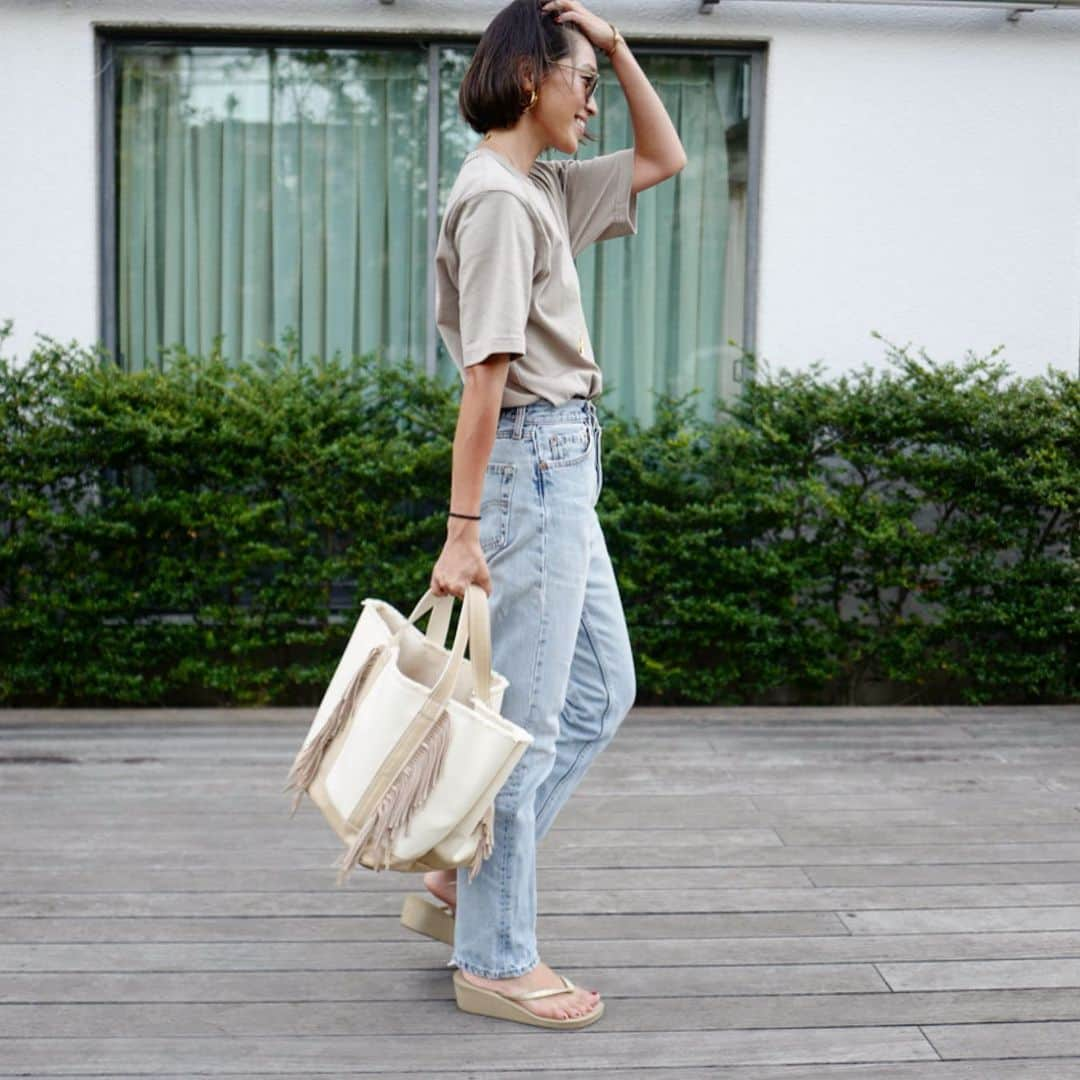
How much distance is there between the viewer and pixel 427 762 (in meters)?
2.31

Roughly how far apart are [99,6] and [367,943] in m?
3.87

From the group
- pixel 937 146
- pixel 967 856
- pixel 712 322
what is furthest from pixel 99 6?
pixel 967 856

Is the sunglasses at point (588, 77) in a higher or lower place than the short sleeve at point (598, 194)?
higher

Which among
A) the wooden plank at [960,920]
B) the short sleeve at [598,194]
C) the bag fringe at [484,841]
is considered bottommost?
the wooden plank at [960,920]

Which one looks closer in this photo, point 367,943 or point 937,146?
point 367,943

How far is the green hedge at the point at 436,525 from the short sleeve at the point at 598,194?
2.38m

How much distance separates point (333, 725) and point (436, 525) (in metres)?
2.62

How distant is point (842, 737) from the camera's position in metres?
4.87

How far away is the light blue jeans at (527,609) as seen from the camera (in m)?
2.49

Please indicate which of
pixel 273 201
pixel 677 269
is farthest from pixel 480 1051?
pixel 273 201

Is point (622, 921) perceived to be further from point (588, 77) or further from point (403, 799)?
point (588, 77)

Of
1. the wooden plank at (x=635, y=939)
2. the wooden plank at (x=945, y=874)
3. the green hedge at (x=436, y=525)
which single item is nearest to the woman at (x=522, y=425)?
the wooden plank at (x=635, y=939)

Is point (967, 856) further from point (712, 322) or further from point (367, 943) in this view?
point (712, 322)

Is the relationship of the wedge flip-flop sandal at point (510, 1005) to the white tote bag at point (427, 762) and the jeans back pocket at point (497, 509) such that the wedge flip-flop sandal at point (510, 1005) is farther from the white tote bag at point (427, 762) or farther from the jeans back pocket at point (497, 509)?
the jeans back pocket at point (497, 509)
